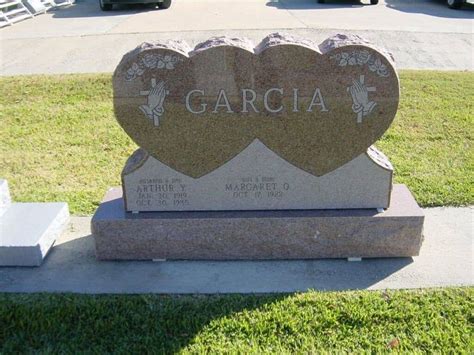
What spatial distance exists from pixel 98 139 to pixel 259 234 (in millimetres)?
3513

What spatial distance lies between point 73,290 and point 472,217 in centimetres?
362

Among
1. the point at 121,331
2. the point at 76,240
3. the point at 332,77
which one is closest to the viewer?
the point at 121,331

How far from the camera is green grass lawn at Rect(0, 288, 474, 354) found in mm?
3443

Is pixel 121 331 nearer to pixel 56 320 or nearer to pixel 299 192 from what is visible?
pixel 56 320

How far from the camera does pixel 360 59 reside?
377cm

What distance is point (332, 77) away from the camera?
3834mm

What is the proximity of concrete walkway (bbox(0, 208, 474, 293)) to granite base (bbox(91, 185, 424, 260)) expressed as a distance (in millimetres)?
81

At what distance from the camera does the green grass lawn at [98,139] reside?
562 cm

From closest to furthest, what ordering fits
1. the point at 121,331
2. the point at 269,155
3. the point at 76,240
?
the point at 121,331
the point at 269,155
the point at 76,240

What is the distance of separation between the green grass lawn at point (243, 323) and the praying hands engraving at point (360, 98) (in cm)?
135

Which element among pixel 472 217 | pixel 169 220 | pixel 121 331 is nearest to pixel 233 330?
pixel 121 331

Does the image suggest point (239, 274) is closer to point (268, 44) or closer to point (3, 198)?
point (268, 44)

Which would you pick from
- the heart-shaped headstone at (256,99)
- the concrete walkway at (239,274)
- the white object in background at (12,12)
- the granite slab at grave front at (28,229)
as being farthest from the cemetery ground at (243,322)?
the white object in background at (12,12)

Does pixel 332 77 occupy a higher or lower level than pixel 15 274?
higher
